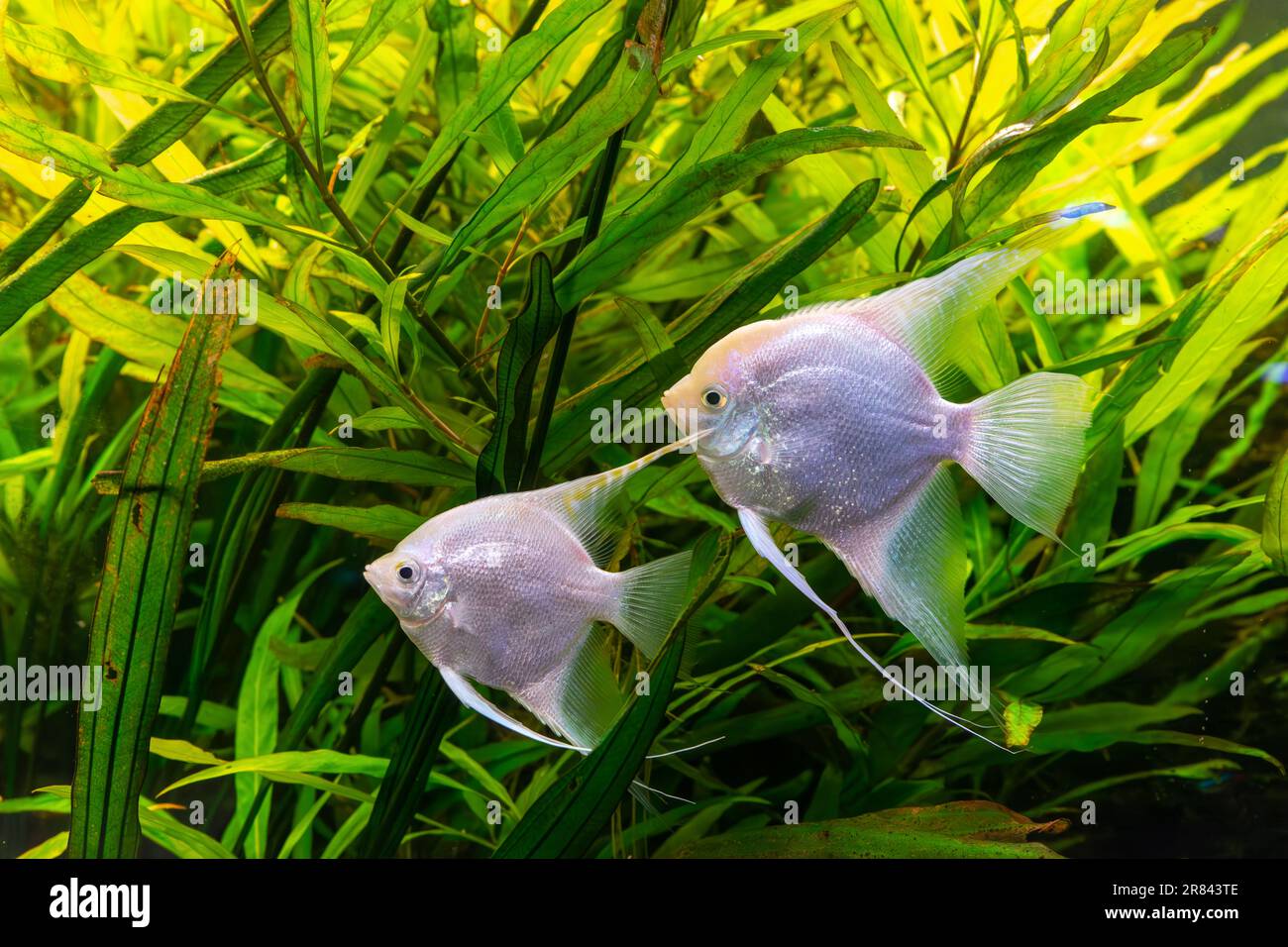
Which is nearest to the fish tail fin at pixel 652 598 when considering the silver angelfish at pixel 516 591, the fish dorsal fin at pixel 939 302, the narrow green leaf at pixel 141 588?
the silver angelfish at pixel 516 591

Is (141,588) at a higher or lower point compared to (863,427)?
lower

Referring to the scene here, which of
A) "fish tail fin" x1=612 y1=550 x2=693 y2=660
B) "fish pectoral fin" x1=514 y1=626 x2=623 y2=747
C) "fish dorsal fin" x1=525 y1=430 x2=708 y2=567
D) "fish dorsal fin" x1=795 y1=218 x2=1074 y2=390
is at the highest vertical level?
"fish dorsal fin" x1=795 y1=218 x2=1074 y2=390

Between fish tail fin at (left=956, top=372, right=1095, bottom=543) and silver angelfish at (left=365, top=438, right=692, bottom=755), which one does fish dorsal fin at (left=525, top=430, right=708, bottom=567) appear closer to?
silver angelfish at (left=365, top=438, right=692, bottom=755)

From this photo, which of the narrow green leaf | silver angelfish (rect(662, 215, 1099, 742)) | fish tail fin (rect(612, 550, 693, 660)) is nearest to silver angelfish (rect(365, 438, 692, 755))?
fish tail fin (rect(612, 550, 693, 660))

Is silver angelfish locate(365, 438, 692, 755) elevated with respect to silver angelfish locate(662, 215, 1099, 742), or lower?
lower

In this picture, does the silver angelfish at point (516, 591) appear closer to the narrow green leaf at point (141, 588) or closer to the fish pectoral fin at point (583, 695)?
the fish pectoral fin at point (583, 695)

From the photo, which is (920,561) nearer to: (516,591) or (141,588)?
(516,591)

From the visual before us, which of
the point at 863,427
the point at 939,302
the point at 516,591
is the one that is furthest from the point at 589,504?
the point at 939,302
